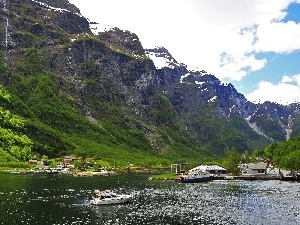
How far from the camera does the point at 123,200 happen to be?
385 feet

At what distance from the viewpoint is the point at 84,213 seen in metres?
95.4

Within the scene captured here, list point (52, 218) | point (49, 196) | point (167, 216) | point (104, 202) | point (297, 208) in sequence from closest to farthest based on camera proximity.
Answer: point (52, 218), point (167, 216), point (297, 208), point (104, 202), point (49, 196)

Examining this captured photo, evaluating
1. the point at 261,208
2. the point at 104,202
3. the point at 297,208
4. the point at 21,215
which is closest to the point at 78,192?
the point at 104,202

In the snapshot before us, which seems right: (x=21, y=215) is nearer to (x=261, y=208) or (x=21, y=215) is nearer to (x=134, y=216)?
(x=134, y=216)

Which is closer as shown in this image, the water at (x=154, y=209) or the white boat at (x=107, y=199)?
the water at (x=154, y=209)

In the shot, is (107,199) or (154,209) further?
(107,199)

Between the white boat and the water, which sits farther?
the white boat

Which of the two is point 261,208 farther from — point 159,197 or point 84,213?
point 84,213

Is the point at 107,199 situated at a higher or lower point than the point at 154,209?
higher

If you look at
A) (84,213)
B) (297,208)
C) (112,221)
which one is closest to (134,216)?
(112,221)

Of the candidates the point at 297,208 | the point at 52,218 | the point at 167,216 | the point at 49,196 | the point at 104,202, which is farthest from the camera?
the point at 49,196

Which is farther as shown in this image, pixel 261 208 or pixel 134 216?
pixel 261 208

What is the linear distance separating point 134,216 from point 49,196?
41731 mm

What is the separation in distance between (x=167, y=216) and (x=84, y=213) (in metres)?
20.7
